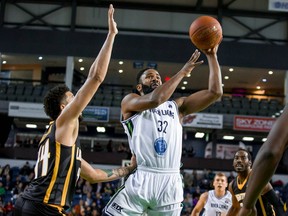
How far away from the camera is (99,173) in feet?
14.8

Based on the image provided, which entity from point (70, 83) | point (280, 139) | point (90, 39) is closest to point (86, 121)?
point (70, 83)

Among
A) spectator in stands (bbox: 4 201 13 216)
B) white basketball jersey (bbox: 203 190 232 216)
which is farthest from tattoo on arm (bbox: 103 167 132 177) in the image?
spectator in stands (bbox: 4 201 13 216)

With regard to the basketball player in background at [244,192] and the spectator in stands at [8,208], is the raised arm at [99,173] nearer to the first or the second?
the basketball player in background at [244,192]

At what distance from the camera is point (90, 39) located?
22.8 meters

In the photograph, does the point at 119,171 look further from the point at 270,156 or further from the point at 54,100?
the point at 270,156

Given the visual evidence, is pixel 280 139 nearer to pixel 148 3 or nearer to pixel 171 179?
pixel 171 179

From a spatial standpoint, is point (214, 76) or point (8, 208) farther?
point (8, 208)

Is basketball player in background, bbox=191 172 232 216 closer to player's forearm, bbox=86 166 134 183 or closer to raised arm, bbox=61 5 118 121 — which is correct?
player's forearm, bbox=86 166 134 183

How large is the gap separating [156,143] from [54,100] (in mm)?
1116

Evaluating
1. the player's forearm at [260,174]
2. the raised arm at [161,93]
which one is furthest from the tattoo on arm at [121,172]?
the player's forearm at [260,174]

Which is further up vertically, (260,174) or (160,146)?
(160,146)

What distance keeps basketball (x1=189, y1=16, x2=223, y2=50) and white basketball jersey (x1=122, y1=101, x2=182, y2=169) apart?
645mm

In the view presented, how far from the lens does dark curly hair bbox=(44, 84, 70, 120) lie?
3883 mm

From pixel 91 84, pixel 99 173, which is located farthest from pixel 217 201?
pixel 91 84
